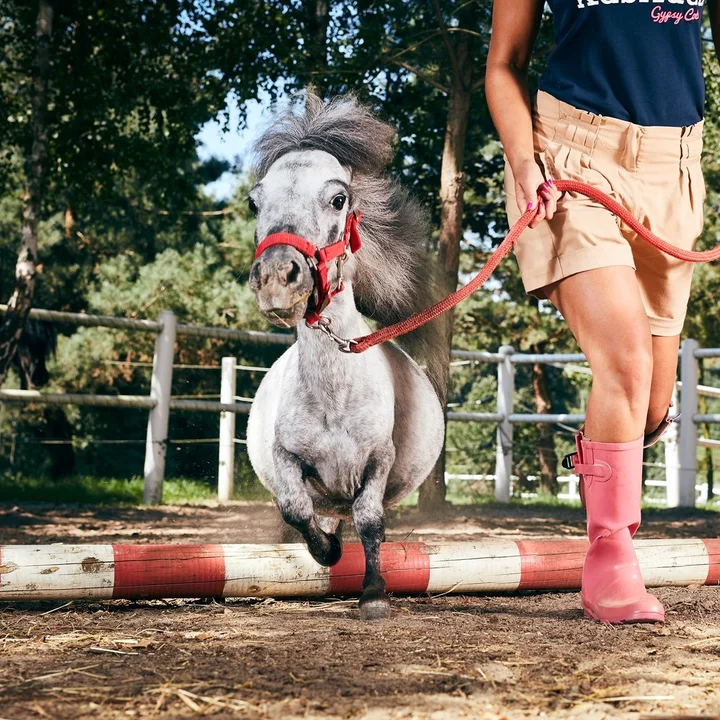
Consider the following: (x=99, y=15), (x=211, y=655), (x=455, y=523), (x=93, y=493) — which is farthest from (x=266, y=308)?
(x=99, y=15)

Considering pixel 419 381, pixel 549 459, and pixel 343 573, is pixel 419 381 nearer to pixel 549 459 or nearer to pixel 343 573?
pixel 343 573

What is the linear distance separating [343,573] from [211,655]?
948mm

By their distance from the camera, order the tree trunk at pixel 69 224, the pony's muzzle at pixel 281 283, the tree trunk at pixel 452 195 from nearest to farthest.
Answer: the pony's muzzle at pixel 281 283
the tree trunk at pixel 452 195
the tree trunk at pixel 69 224

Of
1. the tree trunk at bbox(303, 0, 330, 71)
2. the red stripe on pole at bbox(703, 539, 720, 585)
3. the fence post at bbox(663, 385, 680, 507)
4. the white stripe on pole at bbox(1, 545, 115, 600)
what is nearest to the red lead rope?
the white stripe on pole at bbox(1, 545, 115, 600)

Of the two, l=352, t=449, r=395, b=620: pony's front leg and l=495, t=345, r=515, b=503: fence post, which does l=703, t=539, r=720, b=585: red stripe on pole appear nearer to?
l=352, t=449, r=395, b=620: pony's front leg

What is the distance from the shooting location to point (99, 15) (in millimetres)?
8289

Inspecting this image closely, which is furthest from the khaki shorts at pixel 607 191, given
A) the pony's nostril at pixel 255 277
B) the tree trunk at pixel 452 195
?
the tree trunk at pixel 452 195

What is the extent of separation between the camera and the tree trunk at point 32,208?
296 inches

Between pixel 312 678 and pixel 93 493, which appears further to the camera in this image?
pixel 93 493

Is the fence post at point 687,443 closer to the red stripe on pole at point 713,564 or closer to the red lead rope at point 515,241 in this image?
the red stripe on pole at point 713,564

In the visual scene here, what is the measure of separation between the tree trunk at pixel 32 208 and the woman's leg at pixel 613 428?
5614mm

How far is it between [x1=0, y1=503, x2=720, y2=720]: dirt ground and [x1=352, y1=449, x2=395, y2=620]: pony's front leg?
10cm

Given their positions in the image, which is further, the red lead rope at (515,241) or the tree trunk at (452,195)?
the tree trunk at (452,195)

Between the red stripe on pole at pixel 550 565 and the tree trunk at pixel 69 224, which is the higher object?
the tree trunk at pixel 69 224
